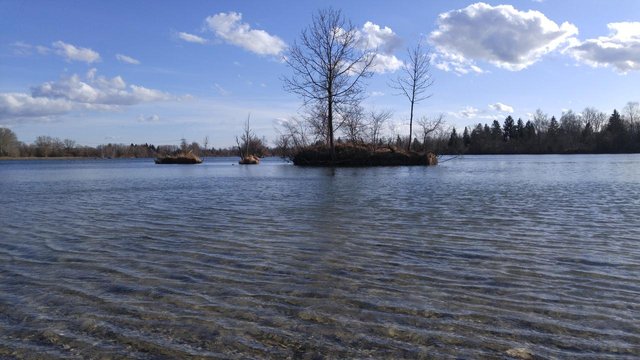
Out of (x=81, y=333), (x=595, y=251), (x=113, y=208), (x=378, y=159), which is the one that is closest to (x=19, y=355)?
(x=81, y=333)

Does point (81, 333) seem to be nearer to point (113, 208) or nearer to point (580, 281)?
point (580, 281)

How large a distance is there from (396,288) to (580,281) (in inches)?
85.8

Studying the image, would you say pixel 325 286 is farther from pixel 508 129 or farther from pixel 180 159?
pixel 508 129

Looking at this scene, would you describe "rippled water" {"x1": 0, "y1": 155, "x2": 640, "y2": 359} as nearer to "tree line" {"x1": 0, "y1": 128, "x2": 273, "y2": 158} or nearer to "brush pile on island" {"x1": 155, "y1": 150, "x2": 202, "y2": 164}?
"brush pile on island" {"x1": 155, "y1": 150, "x2": 202, "y2": 164}

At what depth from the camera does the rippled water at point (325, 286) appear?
12.9ft

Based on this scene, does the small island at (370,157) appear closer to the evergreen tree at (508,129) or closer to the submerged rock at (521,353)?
the submerged rock at (521,353)

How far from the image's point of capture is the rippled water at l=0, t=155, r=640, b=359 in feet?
12.9

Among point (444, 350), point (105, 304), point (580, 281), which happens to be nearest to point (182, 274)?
point (105, 304)

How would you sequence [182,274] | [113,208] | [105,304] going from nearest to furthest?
[105,304] < [182,274] < [113,208]

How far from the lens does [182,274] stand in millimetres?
6215

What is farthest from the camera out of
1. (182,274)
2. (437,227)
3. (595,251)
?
(437,227)

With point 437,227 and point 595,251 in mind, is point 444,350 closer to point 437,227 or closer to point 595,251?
point 595,251

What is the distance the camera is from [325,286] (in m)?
5.56

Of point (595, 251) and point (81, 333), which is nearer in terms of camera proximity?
point (81, 333)
